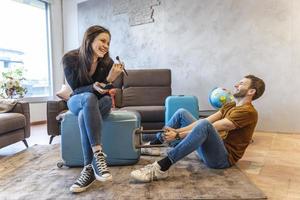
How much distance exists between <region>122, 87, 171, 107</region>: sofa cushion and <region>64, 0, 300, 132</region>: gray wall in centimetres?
77

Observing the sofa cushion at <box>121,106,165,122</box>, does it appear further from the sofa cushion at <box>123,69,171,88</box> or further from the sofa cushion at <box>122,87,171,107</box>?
the sofa cushion at <box>123,69,171,88</box>

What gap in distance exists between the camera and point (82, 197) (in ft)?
5.60

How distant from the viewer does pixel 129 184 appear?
1903mm

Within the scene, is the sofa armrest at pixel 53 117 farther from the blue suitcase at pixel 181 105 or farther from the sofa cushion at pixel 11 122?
the blue suitcase at pixel 181 105

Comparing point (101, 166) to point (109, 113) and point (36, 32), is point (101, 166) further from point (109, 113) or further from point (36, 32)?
point (36, 32)

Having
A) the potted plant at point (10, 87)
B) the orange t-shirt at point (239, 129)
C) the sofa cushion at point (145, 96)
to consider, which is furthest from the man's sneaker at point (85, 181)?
the potted plant at point (10, 87)

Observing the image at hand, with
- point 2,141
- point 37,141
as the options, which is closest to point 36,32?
point 37,141

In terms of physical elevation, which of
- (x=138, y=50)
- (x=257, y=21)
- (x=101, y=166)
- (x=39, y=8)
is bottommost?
(x=101, y=166)

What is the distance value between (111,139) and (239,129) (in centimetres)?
100

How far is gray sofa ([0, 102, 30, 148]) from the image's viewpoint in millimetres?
2818

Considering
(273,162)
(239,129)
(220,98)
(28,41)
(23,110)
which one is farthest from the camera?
(28,41)

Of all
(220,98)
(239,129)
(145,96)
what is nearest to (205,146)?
(239,129)

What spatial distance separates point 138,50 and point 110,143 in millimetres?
2923

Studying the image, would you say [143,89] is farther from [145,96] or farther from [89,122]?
[89,122]
